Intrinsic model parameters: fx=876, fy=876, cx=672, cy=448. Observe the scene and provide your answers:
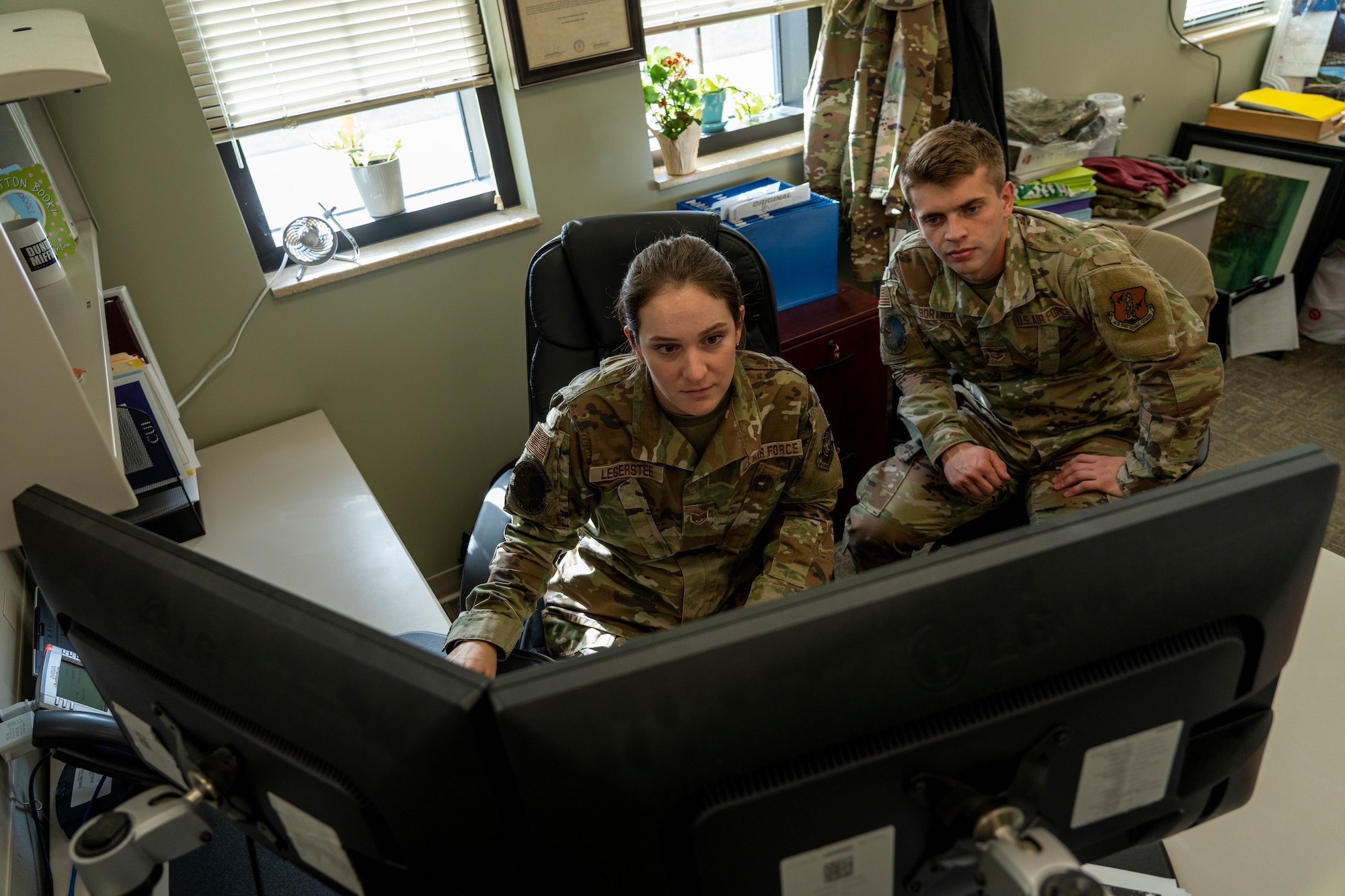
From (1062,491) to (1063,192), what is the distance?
1318mm

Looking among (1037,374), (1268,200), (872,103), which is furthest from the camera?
(1268,200)

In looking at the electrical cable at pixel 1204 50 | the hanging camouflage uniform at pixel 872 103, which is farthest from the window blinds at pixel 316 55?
the electrical cable at pixel 1204 50

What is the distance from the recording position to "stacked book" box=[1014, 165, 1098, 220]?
102 inches

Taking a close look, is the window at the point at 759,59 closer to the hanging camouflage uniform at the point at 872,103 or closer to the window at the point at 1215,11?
the hanging camouflage uniform at the point at 872,103

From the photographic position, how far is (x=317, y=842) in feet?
2.15

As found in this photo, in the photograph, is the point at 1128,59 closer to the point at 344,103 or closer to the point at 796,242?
the point at 796,242

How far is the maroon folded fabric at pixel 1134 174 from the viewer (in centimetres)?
277

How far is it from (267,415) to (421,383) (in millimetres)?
372

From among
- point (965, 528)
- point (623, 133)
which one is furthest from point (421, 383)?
point (965, 528)

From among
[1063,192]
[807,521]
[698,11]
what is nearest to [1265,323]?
[1063,192]

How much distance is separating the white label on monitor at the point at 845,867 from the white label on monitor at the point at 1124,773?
0.15 m

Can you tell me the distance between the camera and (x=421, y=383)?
226cm

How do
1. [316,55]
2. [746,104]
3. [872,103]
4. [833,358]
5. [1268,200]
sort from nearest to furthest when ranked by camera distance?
1. [316,55]
2. [833,358]
3. [872,103]
4. [746,104]
5. [1268,200]

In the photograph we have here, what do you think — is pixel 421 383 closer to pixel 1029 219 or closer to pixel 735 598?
pixel 735 598
